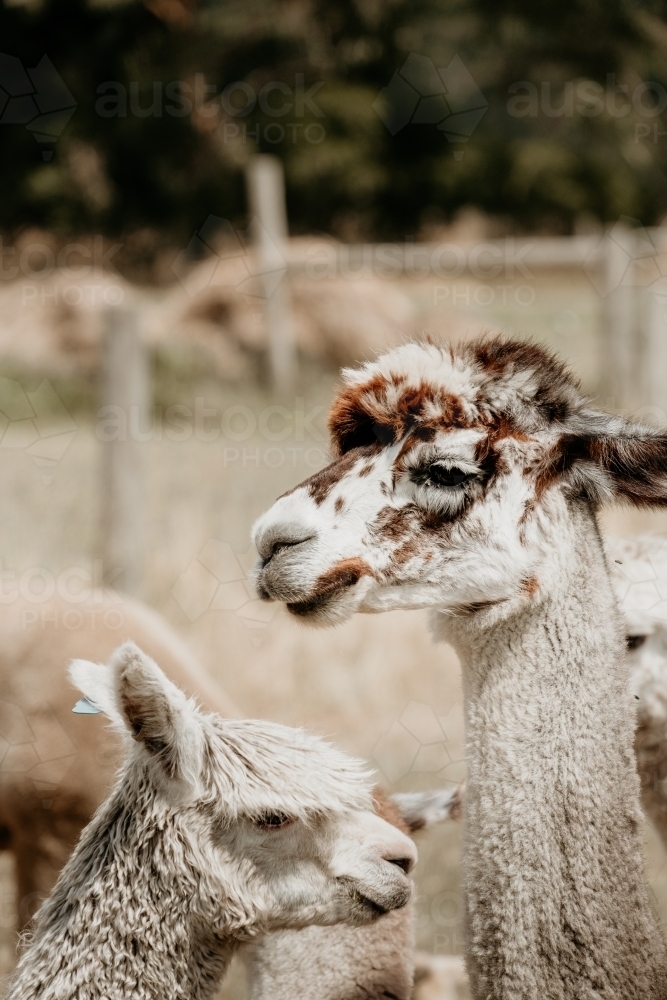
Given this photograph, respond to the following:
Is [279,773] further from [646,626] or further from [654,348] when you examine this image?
[654,348]

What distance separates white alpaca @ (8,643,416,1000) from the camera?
2.23 m

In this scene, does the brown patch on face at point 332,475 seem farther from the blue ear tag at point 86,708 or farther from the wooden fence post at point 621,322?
the wooden fence post at point 621,322

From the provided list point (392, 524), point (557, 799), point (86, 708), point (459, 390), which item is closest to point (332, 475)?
point (392, 524)

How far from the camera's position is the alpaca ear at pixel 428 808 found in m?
2.99

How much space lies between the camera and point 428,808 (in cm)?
302

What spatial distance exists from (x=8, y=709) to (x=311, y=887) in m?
Answer: 2.07

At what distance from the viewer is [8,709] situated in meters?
4.04

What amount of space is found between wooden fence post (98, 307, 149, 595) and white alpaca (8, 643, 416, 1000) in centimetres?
382

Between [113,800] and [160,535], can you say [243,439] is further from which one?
[113,800]

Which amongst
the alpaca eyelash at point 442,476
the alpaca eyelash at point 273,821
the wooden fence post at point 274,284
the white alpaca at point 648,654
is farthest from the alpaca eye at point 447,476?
the wooden fence post at point 274,284

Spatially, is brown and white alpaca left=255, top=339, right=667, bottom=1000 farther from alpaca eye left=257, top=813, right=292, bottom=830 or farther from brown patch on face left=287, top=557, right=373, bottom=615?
alpaca eye left=257, top=813, right=292, bottom=830

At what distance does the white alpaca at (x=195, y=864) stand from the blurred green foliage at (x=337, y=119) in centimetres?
1722

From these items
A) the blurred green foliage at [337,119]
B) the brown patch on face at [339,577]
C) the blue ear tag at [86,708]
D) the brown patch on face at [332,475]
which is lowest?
the blue ear tag at [86,708]

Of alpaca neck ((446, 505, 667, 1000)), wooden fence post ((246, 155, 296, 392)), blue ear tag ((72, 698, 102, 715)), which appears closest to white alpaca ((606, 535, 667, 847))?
alpaca neck ((446, 505, 667, 1000))
